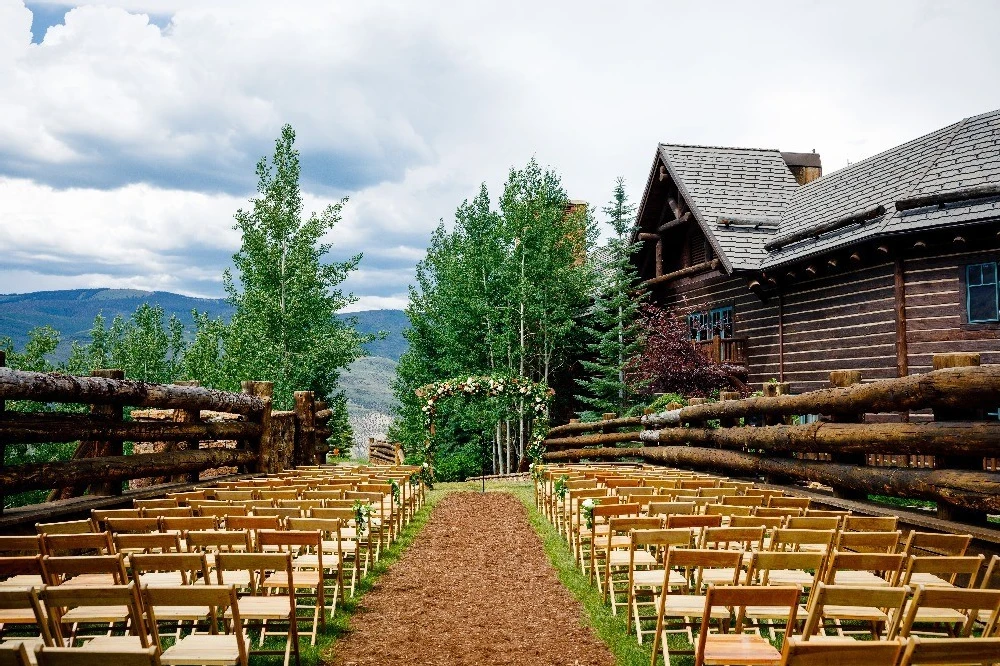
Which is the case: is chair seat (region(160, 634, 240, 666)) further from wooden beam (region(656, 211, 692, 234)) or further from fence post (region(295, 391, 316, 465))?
wooden beam (region(656, 211, 692, 234))

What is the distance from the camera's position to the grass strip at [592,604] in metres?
6.14

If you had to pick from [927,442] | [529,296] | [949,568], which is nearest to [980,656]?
[949,568]

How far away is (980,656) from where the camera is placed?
138 inches

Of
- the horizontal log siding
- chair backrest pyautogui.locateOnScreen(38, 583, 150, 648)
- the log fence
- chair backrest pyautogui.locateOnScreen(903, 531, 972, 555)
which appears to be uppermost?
the horizontal log siding

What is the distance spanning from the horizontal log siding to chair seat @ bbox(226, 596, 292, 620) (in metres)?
15.0

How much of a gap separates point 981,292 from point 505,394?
1338 centimetres

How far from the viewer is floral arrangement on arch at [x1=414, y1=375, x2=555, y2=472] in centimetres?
2402

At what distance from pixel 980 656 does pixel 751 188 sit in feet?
76.9

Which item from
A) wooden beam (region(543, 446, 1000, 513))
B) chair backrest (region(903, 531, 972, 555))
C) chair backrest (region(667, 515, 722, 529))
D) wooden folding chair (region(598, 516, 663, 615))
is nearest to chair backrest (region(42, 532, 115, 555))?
wooden folding chair (region(598, 516, 663, 615))

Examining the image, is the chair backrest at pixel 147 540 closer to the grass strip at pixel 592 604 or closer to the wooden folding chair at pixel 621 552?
the grass strip at pixel 592 604

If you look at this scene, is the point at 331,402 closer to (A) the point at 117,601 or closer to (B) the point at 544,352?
(B) the point at 544,352

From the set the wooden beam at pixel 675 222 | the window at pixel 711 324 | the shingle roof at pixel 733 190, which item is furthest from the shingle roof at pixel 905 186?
the wooden beam at pixel 675 222

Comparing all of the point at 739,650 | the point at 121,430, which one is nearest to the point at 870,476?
the point at 739,650

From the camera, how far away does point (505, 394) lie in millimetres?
24531
